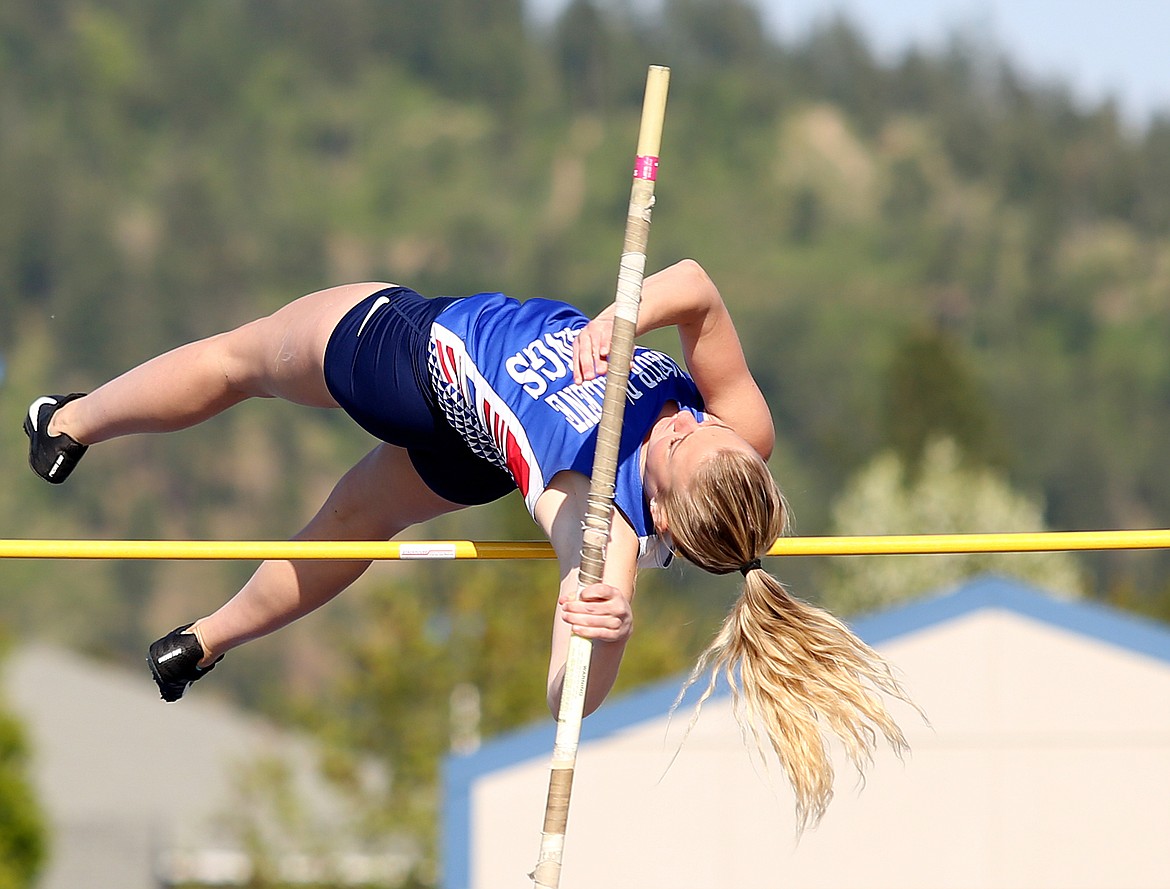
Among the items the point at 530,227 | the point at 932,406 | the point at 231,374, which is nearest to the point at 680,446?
the point at 231,374

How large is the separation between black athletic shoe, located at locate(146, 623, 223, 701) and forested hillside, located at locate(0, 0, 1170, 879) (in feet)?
111

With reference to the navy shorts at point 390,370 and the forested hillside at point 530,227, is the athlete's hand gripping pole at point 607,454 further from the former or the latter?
the forested hillside at point 530,227

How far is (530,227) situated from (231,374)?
97.1 metres

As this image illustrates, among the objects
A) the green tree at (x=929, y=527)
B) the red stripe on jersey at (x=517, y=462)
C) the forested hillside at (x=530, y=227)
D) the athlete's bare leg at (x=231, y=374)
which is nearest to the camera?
the red stripe on jersey at (x=517, y=462)

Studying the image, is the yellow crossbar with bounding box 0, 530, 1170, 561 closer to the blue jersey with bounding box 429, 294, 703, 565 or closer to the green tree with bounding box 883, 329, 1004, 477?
the blue jersey with bounding box 429, 294, 703, 565

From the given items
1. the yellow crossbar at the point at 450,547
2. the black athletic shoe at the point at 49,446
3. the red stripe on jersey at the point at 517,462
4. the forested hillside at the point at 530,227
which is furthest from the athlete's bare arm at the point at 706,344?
the forested hillside at the point at 530,227

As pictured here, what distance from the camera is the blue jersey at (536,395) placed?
3.61m

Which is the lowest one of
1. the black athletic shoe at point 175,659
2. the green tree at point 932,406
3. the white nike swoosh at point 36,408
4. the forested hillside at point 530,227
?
the black athletic shoe at point 175,659

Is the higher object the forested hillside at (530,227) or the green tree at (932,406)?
the forested hillside at (530,227)

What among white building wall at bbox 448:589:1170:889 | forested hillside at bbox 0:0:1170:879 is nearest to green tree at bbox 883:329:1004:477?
forested hillside at bbox 0:0:1170:879

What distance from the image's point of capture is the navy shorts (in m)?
3.87

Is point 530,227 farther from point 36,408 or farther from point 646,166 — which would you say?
point 646,166

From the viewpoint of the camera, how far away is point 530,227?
330 ft

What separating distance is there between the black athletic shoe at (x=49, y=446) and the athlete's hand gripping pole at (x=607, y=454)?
1422mm
